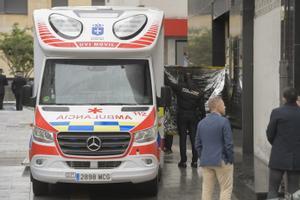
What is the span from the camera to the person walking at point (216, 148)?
25.6 feet

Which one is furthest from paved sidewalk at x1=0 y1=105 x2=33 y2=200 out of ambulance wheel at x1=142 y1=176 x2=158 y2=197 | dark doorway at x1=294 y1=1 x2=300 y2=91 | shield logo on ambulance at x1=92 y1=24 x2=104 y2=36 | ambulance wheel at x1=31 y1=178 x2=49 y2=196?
dark doorway at x1=294 y1=1 x2=300 y2=91

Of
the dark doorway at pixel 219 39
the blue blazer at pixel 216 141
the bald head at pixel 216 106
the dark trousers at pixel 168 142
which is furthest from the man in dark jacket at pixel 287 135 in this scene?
the dark doorway at pixel 219 39

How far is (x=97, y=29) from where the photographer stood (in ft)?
32.9

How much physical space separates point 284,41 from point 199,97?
2267 millimetres

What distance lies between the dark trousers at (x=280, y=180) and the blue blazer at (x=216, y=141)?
60cm

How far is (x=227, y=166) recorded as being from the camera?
313 inches

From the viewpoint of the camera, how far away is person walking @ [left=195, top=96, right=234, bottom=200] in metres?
7.80

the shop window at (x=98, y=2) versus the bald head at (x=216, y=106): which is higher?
the shop window at (x=98, y=2)

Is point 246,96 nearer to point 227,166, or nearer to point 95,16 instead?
point 95,16

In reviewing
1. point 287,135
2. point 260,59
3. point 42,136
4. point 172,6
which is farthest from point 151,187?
point 172,6

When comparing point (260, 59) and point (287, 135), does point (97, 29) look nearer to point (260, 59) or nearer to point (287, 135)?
point (287, 135)

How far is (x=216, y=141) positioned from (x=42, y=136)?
287 centimetres

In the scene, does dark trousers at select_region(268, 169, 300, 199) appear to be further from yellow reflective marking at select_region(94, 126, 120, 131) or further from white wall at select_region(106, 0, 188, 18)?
white wall at select_region(106, 0, 188, 18)

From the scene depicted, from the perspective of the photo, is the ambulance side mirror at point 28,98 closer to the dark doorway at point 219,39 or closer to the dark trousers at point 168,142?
the dark trousers at point 168,142
